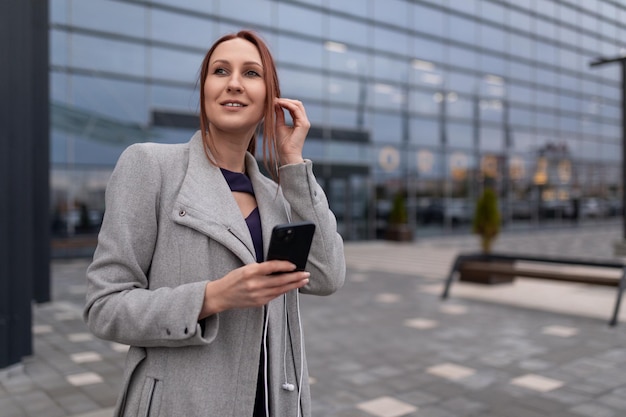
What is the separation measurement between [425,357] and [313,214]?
4.20 meters

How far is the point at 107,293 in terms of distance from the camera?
1.18 meters

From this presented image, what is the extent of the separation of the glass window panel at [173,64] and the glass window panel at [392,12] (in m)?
7.96

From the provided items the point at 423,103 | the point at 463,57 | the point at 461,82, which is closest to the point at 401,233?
the point at 423,103

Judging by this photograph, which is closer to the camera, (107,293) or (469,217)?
(107,293)

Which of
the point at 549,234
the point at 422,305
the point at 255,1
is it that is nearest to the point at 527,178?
the point at 549,234

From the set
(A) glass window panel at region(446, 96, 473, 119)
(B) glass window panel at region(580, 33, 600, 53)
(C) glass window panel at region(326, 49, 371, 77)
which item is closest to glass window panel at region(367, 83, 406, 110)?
(C) glass window panel at region(326, 49, 371, 77)

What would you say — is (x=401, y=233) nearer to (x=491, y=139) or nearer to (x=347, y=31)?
(x=347, y=31)

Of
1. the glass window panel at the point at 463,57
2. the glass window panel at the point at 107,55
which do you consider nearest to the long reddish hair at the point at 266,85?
the glass window panel at the point at 107,55

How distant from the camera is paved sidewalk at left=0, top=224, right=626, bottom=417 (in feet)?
12.8

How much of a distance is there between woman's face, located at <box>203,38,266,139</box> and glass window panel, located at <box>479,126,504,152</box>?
23613 mm

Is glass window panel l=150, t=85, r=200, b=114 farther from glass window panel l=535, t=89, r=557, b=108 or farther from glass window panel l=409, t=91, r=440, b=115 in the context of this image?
glass window panel l=535, t=89, r=557, b=108

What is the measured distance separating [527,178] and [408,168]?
8.29 m

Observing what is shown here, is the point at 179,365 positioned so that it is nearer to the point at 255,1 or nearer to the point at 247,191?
the point at 247,191

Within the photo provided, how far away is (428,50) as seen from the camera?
21.8 m
